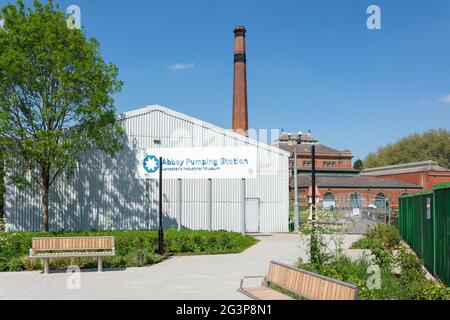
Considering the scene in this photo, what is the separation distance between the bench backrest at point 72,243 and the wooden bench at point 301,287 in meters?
5.63

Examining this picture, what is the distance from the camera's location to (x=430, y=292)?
7375 mm

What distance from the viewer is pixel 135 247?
1606 cm

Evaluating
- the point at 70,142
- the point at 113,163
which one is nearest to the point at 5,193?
the point at 113,163

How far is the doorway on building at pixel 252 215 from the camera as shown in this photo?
27219 mm

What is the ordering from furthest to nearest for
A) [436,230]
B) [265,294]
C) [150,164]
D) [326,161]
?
[326,161]
[150,164]
[436,230]
[265,294]

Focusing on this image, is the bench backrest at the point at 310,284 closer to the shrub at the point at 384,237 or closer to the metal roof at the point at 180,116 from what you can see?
the shrub at the point at 384,237

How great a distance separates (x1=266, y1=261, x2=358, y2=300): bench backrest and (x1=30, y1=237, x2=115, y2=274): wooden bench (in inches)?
241

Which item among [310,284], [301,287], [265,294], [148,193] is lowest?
[265,294]

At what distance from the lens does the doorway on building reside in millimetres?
27219

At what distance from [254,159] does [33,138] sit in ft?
33.1

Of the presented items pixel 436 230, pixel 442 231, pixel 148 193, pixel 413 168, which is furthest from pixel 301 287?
pixel 413 168

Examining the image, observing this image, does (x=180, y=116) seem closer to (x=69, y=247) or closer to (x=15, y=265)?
(x=69, y=247)

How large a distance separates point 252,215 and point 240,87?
2177 cm

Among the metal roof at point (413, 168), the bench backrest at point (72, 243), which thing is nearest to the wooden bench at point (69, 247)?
the bench backrest at point (72, 243)
